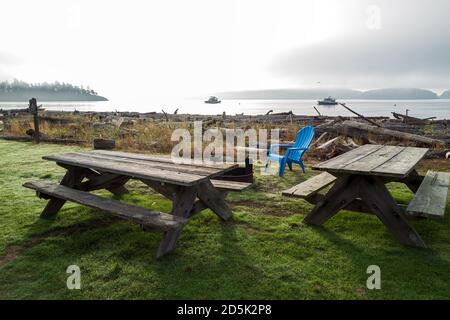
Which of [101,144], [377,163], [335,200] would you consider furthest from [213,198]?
[101,144]

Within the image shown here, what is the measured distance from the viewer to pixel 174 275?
9.09ft

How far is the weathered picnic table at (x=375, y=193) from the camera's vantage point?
3145 millimetres

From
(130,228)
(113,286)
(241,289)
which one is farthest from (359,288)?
(130,228)

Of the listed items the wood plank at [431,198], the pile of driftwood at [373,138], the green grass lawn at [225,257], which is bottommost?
the green grass lawn at [225,257]

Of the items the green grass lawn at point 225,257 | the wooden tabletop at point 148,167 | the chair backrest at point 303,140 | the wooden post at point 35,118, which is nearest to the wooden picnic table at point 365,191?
the green grass lawn at point 225,257

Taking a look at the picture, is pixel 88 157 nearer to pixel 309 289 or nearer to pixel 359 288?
pixel 309 289

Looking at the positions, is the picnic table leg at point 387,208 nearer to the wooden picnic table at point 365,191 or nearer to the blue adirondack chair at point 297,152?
the wooden picnic table at point 365,191

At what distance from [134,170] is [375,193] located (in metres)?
2.47

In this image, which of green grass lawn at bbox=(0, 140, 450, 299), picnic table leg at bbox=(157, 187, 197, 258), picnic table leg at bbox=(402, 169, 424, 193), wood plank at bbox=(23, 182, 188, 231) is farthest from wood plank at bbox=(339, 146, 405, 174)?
wood plank at bbox=(23, 182, 188, 231)

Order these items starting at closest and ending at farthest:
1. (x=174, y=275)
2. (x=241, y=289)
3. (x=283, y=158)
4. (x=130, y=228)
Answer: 1. (x=241, y=289)
2. (x=174, y=275)
3. (x=130, y=228)
4. (x=283, y=158)

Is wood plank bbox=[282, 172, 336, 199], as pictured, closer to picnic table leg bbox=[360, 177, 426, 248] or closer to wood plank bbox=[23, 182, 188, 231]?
picnic table leg bbox=[360, 177, 426, 248]

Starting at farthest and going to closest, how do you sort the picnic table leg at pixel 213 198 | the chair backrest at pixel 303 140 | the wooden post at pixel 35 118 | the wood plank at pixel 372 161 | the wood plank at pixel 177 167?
the wooden post at pixel 35 118, the chair backrest at pixel 303 140, the picnic table leg at pixel 213 198, the wood plank at pixel 177 167, the wood plank at pixel 372 161

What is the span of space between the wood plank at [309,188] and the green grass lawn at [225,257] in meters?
0.43

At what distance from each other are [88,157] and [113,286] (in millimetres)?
2142
